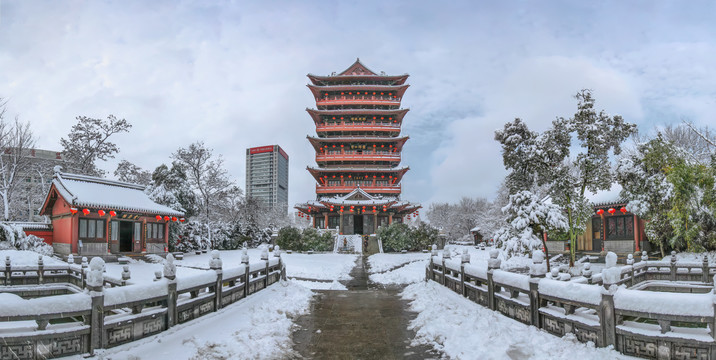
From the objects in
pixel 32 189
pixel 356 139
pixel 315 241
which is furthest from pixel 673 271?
pixel 32 189

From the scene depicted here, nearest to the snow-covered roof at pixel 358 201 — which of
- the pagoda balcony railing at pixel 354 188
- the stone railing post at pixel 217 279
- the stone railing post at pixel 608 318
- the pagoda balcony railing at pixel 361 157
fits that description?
the pagoda balcony railing at pixel 354 188

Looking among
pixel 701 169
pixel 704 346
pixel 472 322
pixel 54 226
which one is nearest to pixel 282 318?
pixel 472 322

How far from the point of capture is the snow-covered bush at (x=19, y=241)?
1847 centimetres

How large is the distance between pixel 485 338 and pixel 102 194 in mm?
22445

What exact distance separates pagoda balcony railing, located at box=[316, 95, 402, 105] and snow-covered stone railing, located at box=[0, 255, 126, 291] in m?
32.4

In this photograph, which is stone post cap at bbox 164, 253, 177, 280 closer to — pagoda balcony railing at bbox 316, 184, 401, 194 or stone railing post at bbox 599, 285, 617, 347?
stone railing post at bbox 599, 285, 617, 347

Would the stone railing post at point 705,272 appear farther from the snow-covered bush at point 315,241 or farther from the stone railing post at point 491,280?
the snow-covered bush at point 315,241

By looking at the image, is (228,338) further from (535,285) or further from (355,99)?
(355,99)

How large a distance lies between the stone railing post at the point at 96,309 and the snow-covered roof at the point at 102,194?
1759cm

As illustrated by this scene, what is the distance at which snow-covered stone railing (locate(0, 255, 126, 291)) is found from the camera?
1520 cm

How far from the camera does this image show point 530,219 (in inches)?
599

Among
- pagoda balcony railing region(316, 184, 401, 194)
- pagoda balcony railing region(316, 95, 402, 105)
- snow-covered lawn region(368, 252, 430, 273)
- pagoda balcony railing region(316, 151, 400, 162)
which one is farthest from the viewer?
pagoda balcony railing region(316, 95, 402, 105)

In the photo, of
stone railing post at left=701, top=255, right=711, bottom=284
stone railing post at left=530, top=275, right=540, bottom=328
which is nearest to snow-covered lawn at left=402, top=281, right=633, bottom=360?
stone railing post at left=530, top=275, right=540, bottom=328

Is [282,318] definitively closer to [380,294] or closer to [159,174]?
[380,294]
